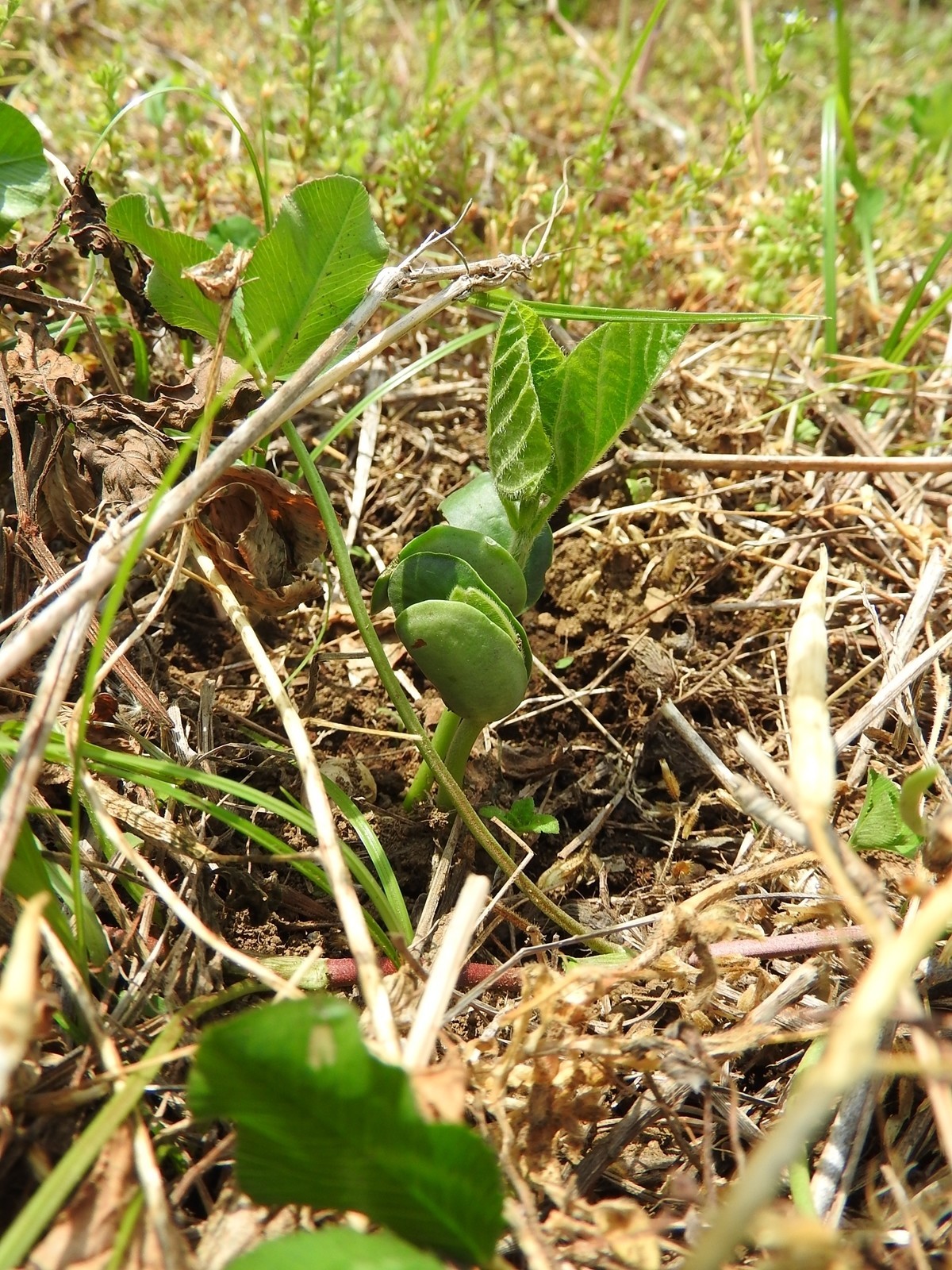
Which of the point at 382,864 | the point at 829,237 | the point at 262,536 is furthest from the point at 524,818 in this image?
the point at 829,237

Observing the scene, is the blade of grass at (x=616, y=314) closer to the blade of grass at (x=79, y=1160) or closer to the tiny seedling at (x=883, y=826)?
the tiny seedling at (x=883, y=826)

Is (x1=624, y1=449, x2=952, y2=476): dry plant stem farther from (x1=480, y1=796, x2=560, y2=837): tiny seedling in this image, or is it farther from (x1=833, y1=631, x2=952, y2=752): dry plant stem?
(x1=480, y1=796, x2=560, y2=837): tiny seedling

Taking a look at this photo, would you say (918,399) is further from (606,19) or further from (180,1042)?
(606,19)

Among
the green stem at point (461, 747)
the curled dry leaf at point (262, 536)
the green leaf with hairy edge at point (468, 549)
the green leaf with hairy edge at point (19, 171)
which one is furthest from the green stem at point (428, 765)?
the green leaf with hairy edge at point (19, 171)

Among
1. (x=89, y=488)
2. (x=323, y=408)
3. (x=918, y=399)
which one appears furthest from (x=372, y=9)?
(x=89, y=488)

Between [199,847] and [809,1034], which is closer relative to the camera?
[809,1034]

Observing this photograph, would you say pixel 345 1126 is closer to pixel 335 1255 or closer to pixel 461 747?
pixel 335 1255
